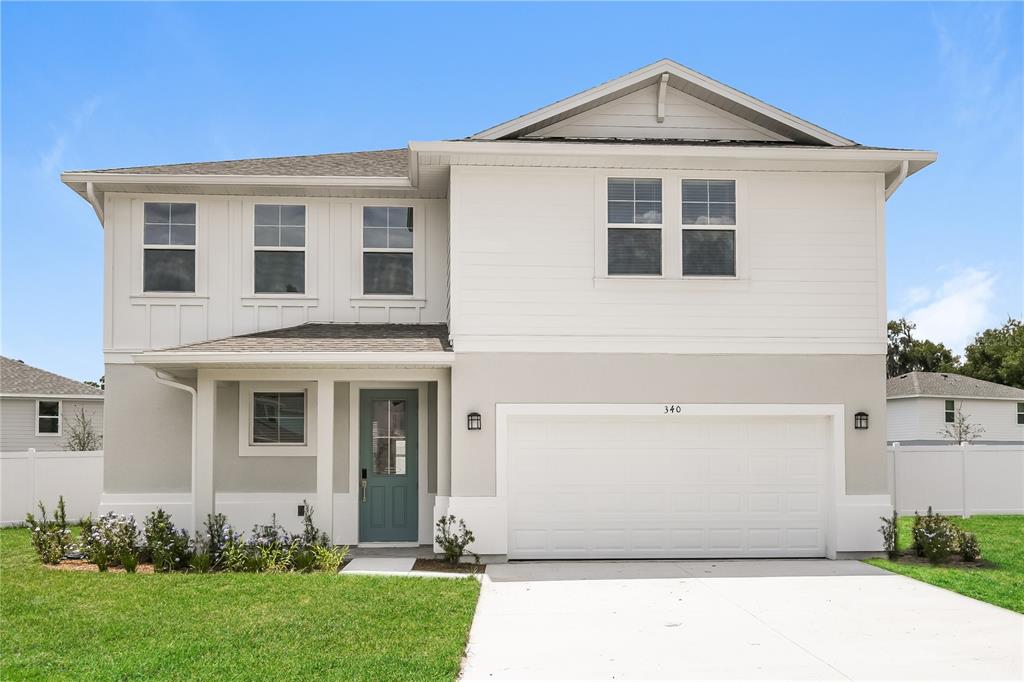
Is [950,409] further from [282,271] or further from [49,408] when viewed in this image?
[49,408]

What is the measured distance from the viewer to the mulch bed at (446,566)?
11.0 metres

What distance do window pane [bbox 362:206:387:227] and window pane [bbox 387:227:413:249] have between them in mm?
176

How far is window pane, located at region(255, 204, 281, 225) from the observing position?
43.9 ft

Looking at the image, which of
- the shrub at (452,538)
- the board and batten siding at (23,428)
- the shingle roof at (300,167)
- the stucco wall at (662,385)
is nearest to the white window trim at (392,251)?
the shingle roof at (300,167)

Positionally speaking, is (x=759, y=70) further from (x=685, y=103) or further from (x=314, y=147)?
(x=314, y=147)

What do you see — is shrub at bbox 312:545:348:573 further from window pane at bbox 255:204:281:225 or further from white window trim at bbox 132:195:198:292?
window pane at bbox 255:204:281:225

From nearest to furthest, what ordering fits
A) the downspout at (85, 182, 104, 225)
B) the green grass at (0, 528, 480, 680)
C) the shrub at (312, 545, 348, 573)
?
the green grass at (0, 528, 480, 680) < the shrub at (312, 545, 348, 573) < the downspout at (85, 182, 104, 225)

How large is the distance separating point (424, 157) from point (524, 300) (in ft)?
7.62

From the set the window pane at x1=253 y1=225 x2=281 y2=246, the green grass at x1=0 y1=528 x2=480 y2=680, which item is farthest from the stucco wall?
the window pane at x1=253 y1=225 x2=281 y2=246

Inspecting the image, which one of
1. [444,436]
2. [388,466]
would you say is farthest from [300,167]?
[444,436]

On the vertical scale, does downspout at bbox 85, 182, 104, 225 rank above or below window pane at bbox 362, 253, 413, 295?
above

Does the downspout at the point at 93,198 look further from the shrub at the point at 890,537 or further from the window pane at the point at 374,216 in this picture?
the shrub at the point at 890,537

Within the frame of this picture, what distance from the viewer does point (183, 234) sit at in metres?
13.3

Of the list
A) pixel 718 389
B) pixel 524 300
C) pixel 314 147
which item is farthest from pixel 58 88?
pixel 718 389
